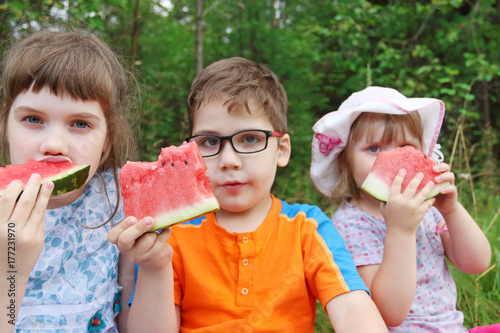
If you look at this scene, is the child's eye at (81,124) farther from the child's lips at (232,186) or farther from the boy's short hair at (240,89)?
the child's lips at (232,186)

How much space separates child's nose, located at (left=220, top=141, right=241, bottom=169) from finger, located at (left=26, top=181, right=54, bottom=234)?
0.78m

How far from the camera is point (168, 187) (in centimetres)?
176

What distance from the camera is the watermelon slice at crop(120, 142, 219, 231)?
167cm

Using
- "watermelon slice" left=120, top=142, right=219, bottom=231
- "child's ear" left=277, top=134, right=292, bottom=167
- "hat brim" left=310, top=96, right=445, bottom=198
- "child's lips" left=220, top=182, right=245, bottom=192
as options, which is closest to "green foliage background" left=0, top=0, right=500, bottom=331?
"hat brim" left=310, top=96, right=445, bottom=198

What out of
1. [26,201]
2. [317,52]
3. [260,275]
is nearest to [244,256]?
[260,275]

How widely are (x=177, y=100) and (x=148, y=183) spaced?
5.20 m

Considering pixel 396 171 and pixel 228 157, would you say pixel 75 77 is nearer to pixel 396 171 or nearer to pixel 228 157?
pixel 228 157

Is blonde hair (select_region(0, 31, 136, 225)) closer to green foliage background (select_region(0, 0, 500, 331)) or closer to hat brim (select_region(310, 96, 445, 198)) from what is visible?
hat brim (select_region(310, 96, 445, 198))

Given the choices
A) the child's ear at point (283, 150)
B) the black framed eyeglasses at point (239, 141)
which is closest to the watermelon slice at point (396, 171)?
the child's ear at point (283, 150)

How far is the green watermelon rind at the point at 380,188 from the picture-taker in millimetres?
2164

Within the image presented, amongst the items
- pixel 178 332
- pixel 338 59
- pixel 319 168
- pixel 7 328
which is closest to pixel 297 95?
pixel 338 59

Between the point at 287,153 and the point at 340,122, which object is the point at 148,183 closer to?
the point at 287,153

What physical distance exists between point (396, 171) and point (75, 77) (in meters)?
1.65

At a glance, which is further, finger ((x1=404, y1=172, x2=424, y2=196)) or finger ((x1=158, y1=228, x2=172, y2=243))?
finger ((x1=404, y1=172, x2=424, y2=196))
